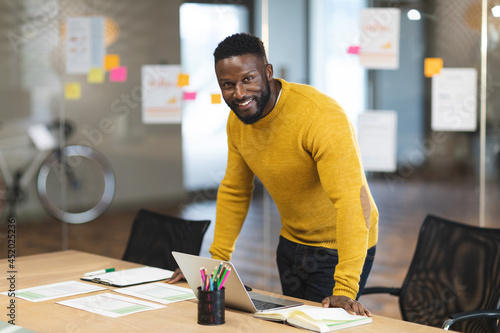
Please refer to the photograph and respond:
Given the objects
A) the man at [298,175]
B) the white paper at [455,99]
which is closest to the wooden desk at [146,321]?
the man at [298,175]

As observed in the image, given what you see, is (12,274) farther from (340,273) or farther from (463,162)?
(463,162)

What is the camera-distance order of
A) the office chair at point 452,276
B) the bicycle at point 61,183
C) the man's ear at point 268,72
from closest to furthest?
the man's ear at point 268,72
the office chair at point 452,276
the bicycle at point 61,183

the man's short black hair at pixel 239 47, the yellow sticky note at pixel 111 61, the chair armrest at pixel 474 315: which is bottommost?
the chair armrest at pixel 474 315

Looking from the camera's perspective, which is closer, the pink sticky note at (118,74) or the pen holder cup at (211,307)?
the pen holder cup at (211,307)

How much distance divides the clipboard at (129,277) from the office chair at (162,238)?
1.05 feet

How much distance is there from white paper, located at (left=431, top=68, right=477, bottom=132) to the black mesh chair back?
1.23 metres

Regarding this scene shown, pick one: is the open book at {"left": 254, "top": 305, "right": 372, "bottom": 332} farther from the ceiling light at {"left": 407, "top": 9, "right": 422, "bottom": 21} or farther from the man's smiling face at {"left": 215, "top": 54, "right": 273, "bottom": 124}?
the ceiling light at {"left": 407, "top": 9, "right": 422, "bottom": 21}

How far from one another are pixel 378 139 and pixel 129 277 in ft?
7.00

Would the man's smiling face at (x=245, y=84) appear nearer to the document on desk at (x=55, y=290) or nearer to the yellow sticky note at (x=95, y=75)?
the document on desk at (x=55, y=290)

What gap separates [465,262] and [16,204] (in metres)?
3.41

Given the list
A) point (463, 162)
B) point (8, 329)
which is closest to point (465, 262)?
point (463, 162)

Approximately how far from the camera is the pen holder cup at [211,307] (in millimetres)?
1869

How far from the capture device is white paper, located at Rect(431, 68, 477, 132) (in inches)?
151

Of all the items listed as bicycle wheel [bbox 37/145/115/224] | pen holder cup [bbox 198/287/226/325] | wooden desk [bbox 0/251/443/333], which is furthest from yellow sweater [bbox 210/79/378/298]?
bicycle wheel [bbox 37/145/115/224]
